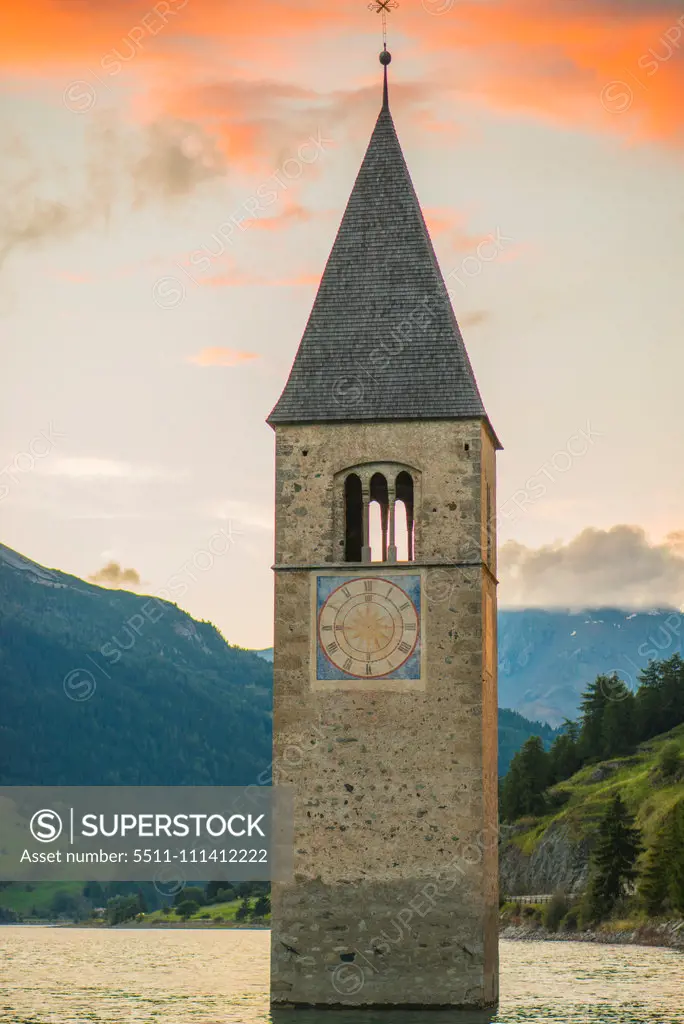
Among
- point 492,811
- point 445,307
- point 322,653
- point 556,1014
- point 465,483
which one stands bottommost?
point 556,1014

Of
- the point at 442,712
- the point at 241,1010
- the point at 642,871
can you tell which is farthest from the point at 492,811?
the point at 642,871

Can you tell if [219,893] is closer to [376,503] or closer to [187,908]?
[187,908]

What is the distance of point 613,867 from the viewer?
107 meters

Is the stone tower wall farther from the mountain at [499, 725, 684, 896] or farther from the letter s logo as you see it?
the mountain at [499, 725, 684, 896]

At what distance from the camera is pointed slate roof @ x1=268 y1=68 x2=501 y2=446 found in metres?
45.9

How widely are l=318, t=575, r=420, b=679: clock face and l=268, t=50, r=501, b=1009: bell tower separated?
36 millimetres

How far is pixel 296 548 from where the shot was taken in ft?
149

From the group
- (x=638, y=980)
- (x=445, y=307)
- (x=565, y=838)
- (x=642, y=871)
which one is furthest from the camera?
(x=565, y=838)

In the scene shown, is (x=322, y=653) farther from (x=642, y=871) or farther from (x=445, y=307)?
(x=642, y=871)

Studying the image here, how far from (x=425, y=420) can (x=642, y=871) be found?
227 feet

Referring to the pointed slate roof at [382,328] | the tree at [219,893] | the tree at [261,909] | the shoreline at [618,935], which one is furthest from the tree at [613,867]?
the tree at [219,893]

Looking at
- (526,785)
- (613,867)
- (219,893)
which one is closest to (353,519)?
(613,867)

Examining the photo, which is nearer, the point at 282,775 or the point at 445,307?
the point at 282,775

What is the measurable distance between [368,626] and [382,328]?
319 inches
